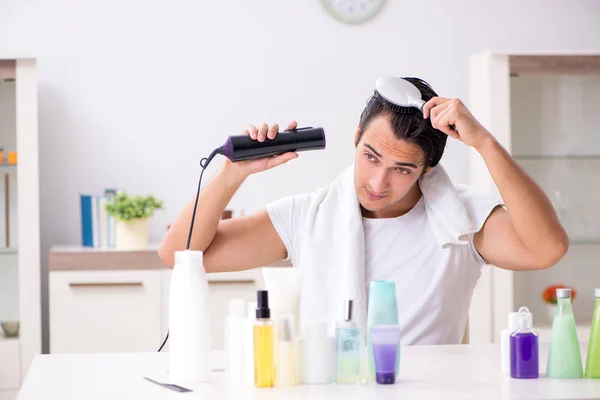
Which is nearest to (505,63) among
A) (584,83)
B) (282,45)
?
(584,83)

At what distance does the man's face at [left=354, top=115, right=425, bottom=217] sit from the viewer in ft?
6.70

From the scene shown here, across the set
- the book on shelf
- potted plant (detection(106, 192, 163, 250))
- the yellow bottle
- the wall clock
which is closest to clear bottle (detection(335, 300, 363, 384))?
the yellow bottle

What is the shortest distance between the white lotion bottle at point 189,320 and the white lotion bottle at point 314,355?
0.55 feet

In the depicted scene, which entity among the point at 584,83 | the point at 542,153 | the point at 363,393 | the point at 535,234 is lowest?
the point at 363,393

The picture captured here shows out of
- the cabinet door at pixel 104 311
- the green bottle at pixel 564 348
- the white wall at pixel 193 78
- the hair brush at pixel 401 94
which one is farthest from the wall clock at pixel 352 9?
the green bottle at pixel 564 348

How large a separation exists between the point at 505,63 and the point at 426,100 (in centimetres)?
196

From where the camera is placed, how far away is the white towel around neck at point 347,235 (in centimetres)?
211

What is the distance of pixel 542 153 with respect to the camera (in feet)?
13.3

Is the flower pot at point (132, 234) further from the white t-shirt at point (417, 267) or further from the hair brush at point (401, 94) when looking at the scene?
the hair brush at point (401, 94)

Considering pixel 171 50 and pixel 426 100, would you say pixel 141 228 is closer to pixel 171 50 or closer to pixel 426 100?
pixel 171 50

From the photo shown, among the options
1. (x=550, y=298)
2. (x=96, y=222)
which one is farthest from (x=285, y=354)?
(x=550, y=298)

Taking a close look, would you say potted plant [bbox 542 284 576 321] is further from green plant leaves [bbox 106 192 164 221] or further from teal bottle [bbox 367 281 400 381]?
teal bottle [bbox 367 281 400 381]

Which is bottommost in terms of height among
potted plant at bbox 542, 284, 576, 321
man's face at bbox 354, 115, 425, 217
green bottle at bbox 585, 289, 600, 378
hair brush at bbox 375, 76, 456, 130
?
potted plant at bbox 542, 284, 576, 321

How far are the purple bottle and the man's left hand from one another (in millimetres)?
468
